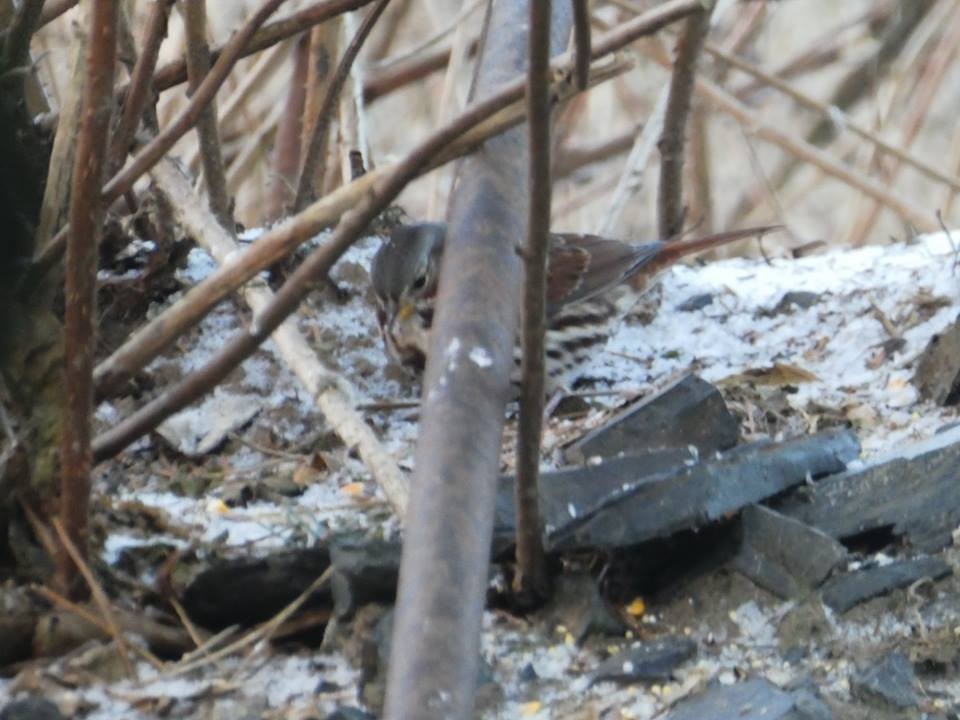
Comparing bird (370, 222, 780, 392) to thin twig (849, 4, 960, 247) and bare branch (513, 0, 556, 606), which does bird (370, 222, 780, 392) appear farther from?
thin twig (849, 4, 960, 247)

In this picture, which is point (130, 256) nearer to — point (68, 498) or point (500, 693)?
point (68, 498)

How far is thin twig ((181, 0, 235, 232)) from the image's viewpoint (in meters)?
2.63

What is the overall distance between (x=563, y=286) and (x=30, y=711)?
2.09m

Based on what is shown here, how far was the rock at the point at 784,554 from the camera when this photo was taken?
2.06 meters

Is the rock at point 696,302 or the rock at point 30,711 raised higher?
the rock at point 696,302

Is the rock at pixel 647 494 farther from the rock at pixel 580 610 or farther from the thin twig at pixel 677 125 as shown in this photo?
the thin twig at pixel 677 125

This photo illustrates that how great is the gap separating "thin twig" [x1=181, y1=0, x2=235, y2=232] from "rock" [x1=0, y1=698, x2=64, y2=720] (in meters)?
1.13

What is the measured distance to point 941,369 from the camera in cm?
273

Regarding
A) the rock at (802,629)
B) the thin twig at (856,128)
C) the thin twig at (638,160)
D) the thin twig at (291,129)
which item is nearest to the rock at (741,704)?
the rock at (802,629)

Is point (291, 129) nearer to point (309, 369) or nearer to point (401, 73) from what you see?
point (401, 73)

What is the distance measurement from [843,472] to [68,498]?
1.15m

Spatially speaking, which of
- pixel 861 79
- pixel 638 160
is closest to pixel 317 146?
pixel 638 160

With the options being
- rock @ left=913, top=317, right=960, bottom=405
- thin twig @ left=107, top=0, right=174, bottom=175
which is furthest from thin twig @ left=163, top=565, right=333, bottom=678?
rock @ left=913, top=317, right=960, bottom=405

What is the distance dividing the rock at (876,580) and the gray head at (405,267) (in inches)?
49.7
